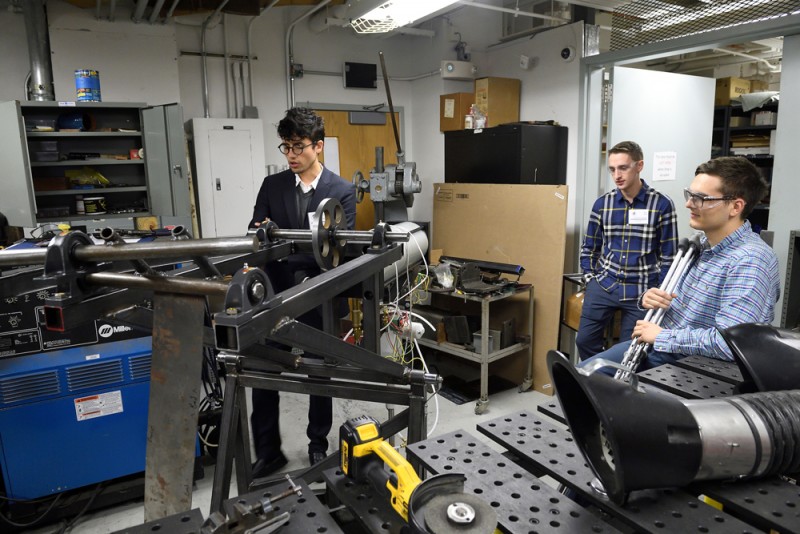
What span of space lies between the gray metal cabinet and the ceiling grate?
9.32ft

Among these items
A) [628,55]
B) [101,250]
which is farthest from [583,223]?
[101,250]

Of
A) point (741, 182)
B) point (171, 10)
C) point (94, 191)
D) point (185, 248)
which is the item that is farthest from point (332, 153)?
point (185, 248)

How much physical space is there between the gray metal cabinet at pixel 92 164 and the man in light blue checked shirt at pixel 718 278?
313 cm

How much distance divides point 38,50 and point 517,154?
3.23m

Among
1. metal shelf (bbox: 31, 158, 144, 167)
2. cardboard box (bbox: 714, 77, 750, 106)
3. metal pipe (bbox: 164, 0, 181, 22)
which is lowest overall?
metal shelf (bbox: 31, 158, 144, 167)

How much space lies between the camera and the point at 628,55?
310cm

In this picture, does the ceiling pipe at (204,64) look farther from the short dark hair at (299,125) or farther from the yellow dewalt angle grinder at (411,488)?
the yellow dewalt angle grinder at (411,488)

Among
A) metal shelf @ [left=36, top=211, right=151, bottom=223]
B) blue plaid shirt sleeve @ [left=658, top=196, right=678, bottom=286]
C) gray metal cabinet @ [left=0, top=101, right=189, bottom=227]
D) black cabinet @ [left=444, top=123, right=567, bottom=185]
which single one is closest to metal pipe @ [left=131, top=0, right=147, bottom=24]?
gray metal cabinet @ [left=0, top=101, right=189, bottom=227]

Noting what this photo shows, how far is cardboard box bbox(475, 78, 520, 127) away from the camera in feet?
13.2

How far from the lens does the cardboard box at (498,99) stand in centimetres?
403

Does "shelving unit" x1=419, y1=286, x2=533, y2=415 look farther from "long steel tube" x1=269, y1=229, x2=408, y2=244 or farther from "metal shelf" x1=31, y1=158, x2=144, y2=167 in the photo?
"metal shelf" x1=31, y1=158, x2=144, y2=167

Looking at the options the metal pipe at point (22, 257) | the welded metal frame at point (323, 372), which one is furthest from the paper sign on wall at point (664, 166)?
the metal pipe at point (22, 257)

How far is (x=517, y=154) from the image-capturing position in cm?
356

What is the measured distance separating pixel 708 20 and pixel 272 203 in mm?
2358
